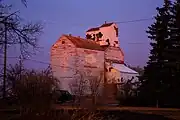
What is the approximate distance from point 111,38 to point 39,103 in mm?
61406

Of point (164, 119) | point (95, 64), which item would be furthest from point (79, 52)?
point (164, 119)

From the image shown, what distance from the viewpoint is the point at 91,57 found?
7262 cm

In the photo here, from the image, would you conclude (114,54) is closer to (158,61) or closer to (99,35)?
(99,35)

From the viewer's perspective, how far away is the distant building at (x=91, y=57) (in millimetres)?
68125

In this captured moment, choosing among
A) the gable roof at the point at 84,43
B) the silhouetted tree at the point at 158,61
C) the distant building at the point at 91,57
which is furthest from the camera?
the gable roof at the point at 84,43

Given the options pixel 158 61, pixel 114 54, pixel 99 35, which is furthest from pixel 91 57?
pixel 158 61

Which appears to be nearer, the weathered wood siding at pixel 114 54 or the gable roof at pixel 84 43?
the gable roof at pixel 84 43

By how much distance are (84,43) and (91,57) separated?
3.11m

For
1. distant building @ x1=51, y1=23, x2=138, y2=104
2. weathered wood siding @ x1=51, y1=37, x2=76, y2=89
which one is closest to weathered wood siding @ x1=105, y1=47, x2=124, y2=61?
distant building @ x1=51, y1=23, x2=138, y2=104

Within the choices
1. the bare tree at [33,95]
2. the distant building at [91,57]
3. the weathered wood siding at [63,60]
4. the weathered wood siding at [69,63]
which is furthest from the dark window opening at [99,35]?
the bare tree at [33,95]

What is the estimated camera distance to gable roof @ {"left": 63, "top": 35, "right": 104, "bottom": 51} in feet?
231

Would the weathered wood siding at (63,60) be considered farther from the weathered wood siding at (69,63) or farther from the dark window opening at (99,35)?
the dark window opening at (99,35)

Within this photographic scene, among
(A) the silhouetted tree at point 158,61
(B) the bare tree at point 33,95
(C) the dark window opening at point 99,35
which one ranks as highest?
(C) the dark window opening at point 99,35

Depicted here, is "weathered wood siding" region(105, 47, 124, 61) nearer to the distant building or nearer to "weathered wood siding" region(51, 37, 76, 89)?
the distant building
